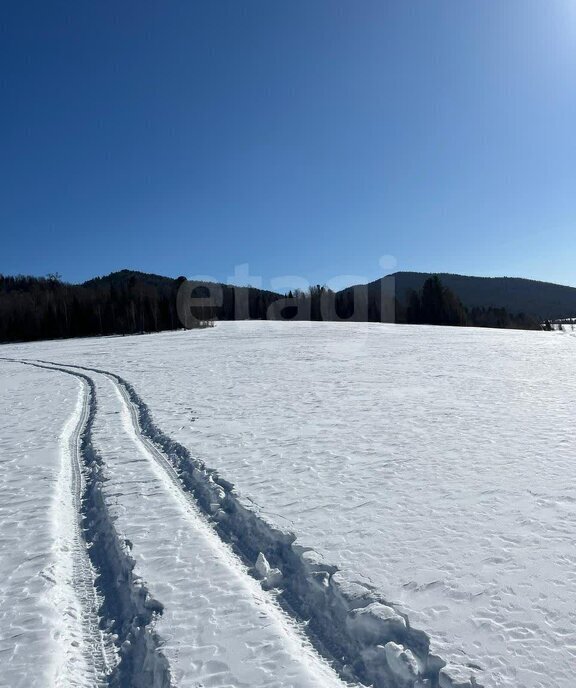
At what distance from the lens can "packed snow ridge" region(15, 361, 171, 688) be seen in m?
3.23

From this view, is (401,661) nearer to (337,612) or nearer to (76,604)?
(337,612)

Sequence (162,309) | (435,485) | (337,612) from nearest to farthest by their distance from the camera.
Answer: (337,612)
(435,485)
(162,309)

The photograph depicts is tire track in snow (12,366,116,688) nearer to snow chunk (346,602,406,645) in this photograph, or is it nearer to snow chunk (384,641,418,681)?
snow chunk (346,602,406,645)

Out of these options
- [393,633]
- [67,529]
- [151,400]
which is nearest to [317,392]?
[151,400]

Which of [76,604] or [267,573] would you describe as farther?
[267,573]

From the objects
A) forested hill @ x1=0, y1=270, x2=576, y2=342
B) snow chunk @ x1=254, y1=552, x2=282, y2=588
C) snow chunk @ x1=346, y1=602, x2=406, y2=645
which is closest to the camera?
snow chunk @ x1=346, y1=602, x2=406, y2=645

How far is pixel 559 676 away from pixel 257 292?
122743mm

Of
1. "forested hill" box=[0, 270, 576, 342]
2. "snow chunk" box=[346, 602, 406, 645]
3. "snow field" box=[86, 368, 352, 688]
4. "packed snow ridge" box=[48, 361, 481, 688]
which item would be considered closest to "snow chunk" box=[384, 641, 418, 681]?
"packed snow ridge" box=[48, 361, 481, 688]

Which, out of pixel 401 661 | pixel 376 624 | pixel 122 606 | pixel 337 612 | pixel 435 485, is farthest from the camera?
pixel 435 485

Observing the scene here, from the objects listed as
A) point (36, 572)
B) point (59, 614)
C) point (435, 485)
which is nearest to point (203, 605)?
point (59, 614)

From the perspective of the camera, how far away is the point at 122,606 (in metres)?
4.00

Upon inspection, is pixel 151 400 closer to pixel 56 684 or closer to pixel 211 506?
pixel 211 506

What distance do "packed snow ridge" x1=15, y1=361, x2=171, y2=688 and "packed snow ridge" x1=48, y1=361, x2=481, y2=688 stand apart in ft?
0.20

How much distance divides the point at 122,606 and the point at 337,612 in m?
2.07
